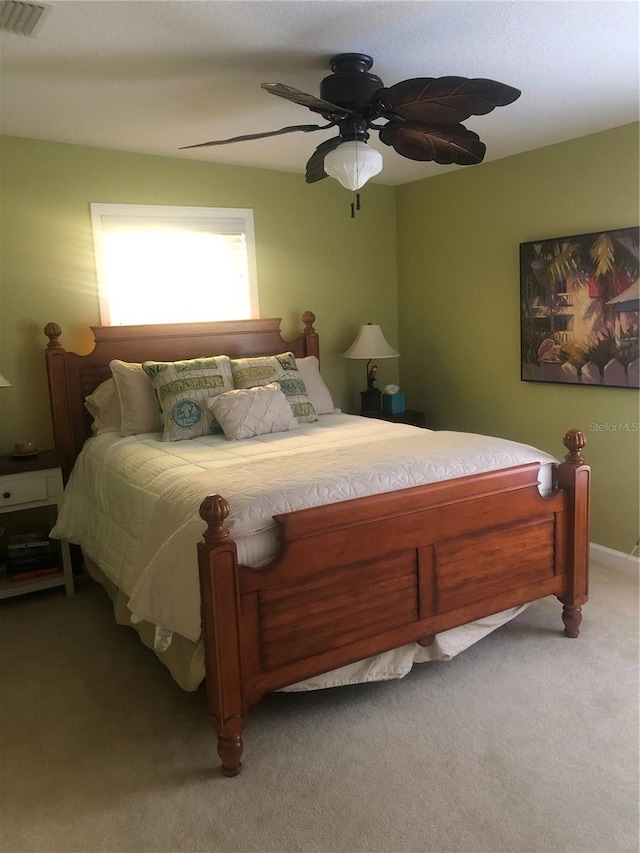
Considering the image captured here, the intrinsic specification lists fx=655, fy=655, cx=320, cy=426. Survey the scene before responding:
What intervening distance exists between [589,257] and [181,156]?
2429 mm

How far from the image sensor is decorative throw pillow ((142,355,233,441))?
3357 mm

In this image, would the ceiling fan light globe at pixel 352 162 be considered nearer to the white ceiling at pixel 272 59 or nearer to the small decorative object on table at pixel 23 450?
the white ceiling at pixel 272 59

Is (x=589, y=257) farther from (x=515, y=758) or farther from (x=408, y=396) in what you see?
(x=515, y=758)

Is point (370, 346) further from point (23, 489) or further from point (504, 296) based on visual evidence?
point (23, 489)

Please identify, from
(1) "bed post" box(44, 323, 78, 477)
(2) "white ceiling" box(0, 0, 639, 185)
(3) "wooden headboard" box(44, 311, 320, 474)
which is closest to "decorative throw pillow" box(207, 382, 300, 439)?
(3) "wooden headboard" box(44, 311, 320, 474)

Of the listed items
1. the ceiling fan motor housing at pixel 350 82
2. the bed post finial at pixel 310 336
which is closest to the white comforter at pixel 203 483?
the bed post finial at pixel 310 336

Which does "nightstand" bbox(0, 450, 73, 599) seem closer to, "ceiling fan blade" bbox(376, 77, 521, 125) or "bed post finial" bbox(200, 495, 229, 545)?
"bed post finial" bbox(200, 495, 229, 545)

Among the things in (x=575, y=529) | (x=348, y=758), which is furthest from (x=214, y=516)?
(x=575, y=529)

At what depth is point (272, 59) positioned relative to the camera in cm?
246

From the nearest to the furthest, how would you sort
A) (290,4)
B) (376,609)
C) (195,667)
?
(290,4) → (195,667) → (376,609)

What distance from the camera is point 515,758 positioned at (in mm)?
2121

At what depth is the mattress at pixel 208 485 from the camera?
2.22 metres

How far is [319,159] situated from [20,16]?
1131 millimetres

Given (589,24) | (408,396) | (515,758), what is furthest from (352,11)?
(408,396)
